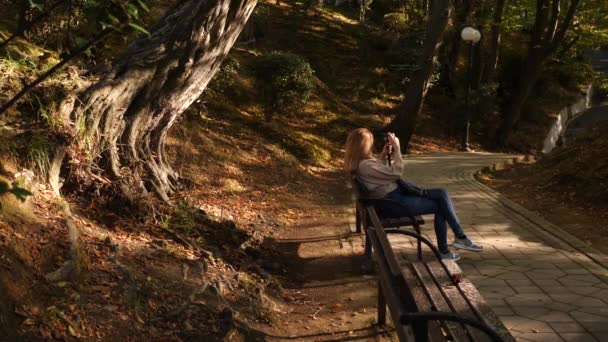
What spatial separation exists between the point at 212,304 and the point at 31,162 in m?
2.04

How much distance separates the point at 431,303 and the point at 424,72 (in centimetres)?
1469

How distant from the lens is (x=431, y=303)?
4.55 meters

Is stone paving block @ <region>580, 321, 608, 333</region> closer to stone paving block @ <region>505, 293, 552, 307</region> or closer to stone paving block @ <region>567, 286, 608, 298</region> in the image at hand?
stone paving block @ <region>505, 293, 552, 307</region>

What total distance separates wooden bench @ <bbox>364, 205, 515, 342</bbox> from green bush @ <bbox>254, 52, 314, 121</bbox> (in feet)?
29.9

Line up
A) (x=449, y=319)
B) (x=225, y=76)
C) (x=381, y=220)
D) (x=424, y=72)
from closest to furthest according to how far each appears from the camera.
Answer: (x=449, y=319) < (x=381, y=220) < (x=225, y=76) < (x=424, y=72)

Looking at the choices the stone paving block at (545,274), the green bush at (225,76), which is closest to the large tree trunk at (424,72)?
the green bush at (225,76)

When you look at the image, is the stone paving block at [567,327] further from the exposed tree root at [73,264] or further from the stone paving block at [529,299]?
the exposed tree root at [73,264]

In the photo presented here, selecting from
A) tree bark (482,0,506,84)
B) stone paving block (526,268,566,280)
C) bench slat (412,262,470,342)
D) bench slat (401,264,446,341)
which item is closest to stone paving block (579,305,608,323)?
stone paving block (526,268,566,280)

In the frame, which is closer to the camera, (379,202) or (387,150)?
(379,202)

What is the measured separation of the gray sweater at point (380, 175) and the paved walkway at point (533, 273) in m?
0.96

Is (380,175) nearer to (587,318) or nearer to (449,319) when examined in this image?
(587,318)

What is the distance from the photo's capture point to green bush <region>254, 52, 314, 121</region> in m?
14.7

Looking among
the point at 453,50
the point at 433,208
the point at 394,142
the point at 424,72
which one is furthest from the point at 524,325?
the point at 453,50

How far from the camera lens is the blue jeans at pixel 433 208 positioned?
6.61 m
